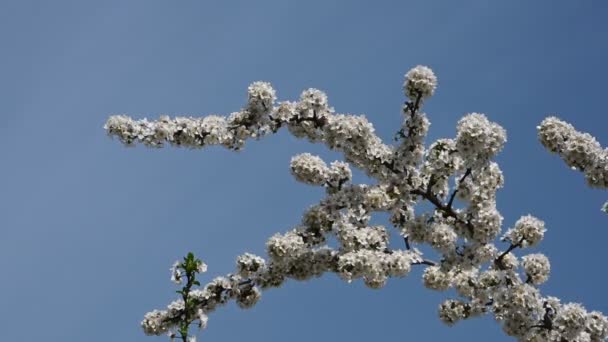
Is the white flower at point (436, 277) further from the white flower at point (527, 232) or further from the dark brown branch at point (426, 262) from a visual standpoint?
the white flower at point (527, 232)

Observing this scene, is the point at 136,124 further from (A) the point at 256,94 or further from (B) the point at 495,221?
(B) the point at 495,221

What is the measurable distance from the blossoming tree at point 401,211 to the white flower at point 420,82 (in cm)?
2

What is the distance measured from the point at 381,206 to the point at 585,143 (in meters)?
3.23

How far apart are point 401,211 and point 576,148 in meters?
2.85

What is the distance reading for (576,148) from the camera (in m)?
12.7

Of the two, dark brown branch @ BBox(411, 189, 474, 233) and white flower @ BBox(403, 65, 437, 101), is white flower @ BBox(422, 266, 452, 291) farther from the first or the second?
white flower @ BBox(403, 65, 437, 101)

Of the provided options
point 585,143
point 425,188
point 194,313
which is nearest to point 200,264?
point 194,313

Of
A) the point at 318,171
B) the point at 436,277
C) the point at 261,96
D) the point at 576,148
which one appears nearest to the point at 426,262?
the point at 436,277

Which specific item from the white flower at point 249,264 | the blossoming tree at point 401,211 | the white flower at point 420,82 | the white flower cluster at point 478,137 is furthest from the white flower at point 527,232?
the white flower at point 249,264

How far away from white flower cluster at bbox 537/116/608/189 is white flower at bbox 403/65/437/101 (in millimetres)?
1869

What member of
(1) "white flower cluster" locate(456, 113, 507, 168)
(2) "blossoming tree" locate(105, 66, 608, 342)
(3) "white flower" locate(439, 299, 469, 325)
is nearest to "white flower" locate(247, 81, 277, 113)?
(2) "blossoming tree" locate(105, 66, 608, 342)

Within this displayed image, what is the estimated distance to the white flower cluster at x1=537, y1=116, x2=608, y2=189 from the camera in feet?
41.8

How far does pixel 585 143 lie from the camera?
1273cm

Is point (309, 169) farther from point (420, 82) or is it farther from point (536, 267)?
point (536, 267)
